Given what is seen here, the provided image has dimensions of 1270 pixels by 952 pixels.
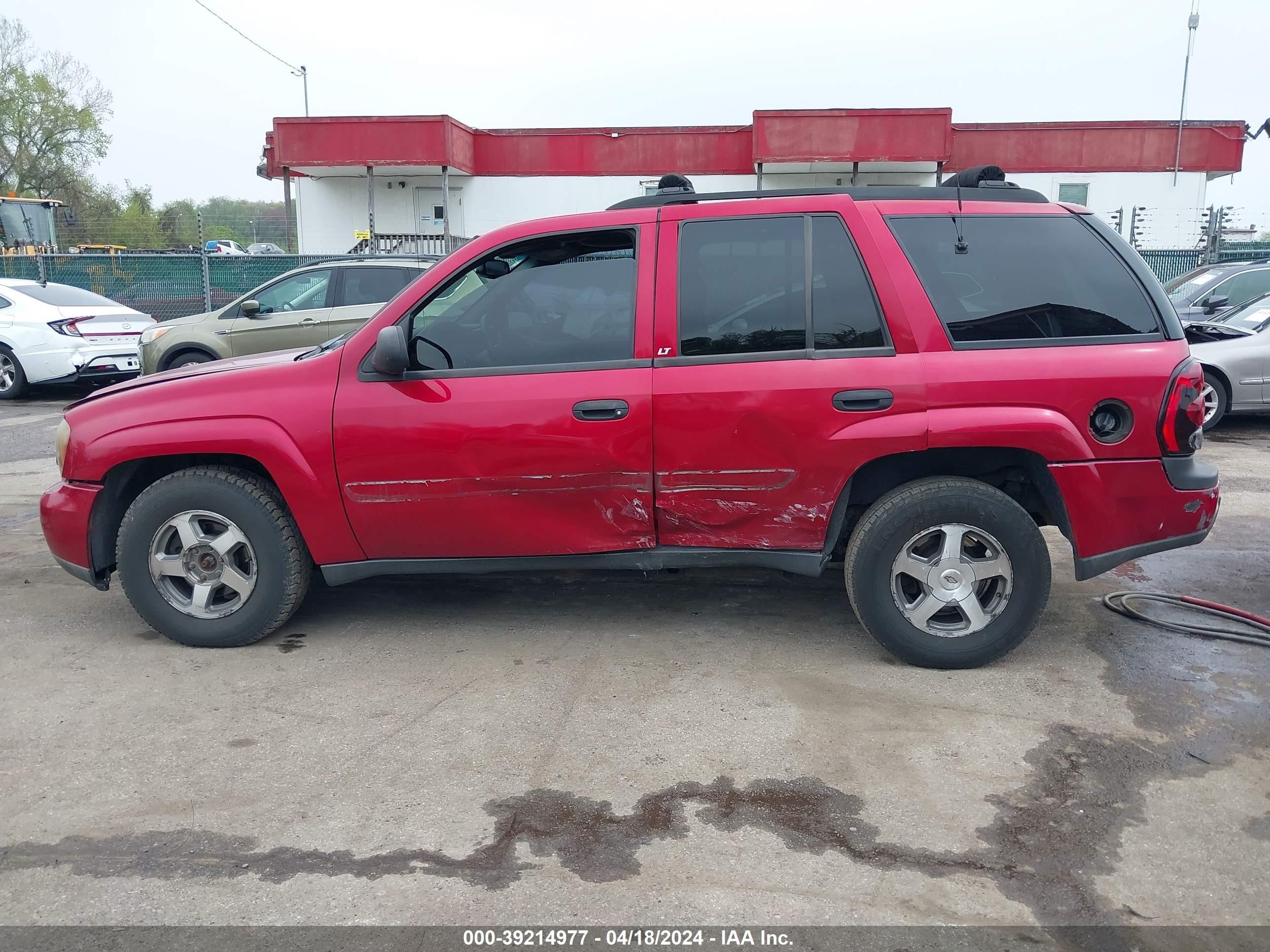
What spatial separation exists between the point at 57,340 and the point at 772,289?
1154 centimetres

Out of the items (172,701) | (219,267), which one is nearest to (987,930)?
(172,701)

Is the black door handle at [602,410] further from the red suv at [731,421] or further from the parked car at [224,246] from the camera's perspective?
the parked car at [224,246]

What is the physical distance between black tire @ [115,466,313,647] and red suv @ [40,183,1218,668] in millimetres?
11

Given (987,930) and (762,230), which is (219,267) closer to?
(762,230)

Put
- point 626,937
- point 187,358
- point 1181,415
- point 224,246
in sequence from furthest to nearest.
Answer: point 224,246 → point 187,358 → point 1181,415 → point 626,937

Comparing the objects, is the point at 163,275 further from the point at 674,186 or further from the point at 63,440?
the point at 674,186

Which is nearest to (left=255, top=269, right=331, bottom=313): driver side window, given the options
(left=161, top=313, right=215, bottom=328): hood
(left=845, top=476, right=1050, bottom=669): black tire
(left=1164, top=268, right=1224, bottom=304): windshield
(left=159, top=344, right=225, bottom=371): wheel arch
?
(left=161, top=313, right=215, bottom=328): hood

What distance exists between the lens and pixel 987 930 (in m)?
2.49

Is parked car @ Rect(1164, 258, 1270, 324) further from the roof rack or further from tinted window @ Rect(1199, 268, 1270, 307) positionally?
the roof rack

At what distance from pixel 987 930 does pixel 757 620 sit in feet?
7.51

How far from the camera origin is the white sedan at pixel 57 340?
12555mm

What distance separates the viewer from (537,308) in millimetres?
4223

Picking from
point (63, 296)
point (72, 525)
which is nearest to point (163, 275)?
point (63, 296)

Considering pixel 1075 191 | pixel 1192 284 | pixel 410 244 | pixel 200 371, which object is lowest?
pixel 200 371
